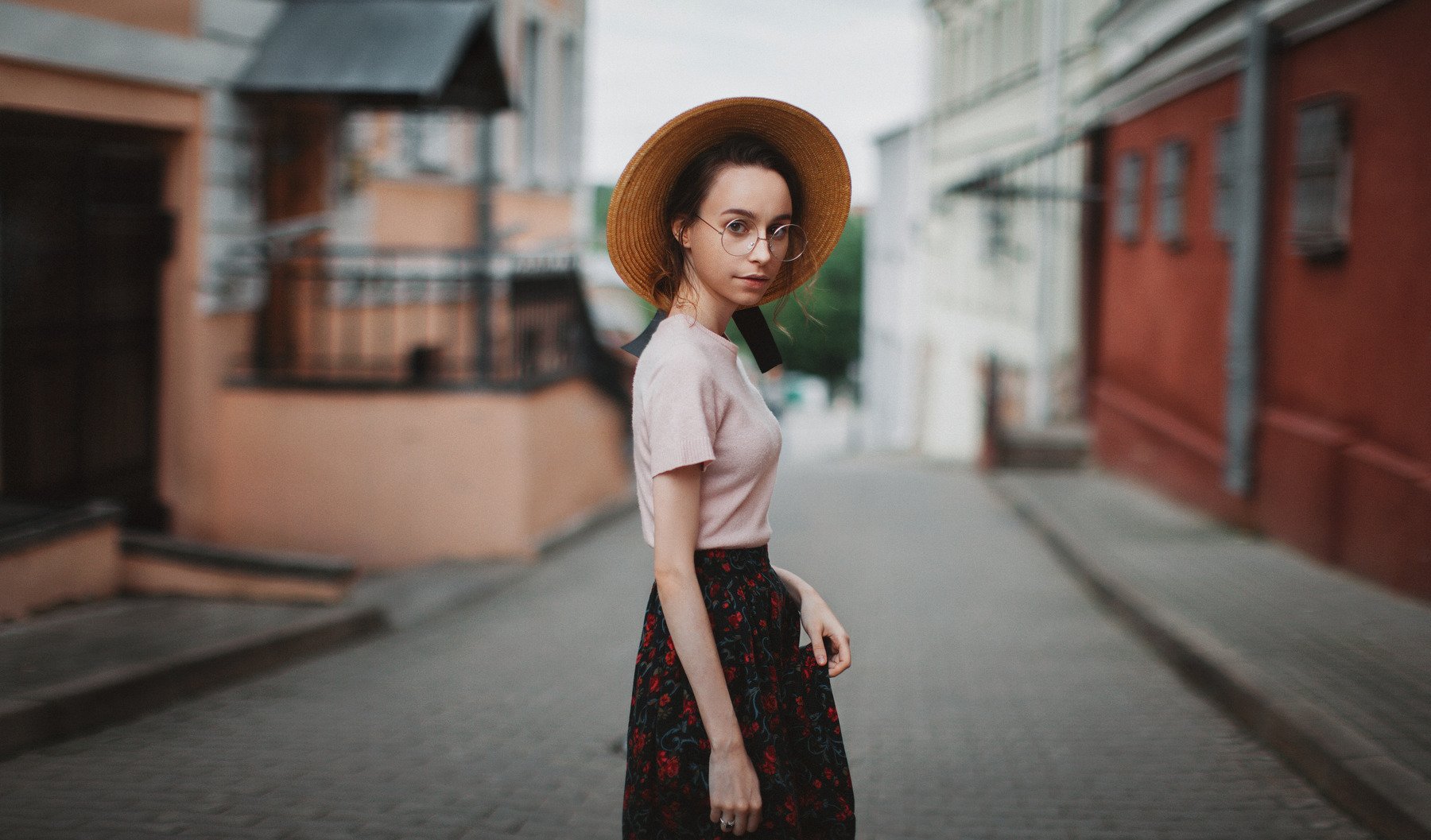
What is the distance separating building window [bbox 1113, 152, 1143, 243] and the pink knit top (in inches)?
520

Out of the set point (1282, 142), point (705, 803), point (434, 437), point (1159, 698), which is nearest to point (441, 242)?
point (434, 437)

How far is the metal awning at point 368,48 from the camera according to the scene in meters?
10.2

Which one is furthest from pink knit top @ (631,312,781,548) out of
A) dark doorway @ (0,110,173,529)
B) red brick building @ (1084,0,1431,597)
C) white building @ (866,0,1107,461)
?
white building @ (866,0,1107,461)

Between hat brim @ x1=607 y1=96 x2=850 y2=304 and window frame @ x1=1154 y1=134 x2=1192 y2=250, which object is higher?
window frame @ x1=1154 y1=134 x2=1192 y2=250

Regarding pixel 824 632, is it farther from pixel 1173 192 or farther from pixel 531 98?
pixel 531 98

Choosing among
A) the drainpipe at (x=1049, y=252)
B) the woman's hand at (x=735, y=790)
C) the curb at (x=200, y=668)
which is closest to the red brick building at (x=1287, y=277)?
the drainpipe at (x=1049, y=252)

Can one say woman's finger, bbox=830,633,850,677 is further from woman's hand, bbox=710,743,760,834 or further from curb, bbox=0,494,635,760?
curb, bbox=0,494,635,760

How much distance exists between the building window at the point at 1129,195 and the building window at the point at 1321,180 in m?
5.00

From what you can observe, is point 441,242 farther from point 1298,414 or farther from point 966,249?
point 966,249

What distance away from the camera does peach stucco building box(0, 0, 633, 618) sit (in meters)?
8.38

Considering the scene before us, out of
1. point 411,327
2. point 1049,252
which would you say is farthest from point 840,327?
point 411,327

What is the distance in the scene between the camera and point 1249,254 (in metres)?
10.5

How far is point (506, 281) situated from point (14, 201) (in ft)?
12.4

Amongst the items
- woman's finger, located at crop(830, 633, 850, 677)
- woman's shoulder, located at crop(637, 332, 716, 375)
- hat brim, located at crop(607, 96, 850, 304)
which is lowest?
woman's finger, located at crop(830, 633, 850, 677)
